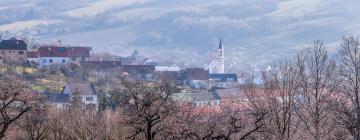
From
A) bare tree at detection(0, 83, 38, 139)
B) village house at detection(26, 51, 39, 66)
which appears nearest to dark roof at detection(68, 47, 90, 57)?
village house at detection(26, 51, 39, 66)

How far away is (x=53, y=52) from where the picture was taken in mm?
68125

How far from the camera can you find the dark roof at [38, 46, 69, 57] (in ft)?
221

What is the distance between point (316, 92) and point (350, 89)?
1.28 m

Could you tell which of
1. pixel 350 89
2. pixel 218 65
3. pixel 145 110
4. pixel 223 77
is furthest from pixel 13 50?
pixel 350 89

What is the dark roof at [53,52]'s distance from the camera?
6738cm

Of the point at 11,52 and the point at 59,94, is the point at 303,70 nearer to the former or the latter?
the point at 59,94

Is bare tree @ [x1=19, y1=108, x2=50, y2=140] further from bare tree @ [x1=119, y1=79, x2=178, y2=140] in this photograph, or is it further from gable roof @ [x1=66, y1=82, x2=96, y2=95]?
gable roof @ [x1=66, y1=82, x2=96, y2=95]

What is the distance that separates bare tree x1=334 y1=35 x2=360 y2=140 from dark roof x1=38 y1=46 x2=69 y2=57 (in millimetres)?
50320

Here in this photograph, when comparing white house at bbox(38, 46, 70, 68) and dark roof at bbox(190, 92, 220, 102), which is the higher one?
white house at bbox(38, 46, 70, 68)

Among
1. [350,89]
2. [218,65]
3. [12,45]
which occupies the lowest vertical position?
[350,89]

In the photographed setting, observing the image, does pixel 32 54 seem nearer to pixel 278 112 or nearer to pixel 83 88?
pixel 83 88

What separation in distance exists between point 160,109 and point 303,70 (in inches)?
189

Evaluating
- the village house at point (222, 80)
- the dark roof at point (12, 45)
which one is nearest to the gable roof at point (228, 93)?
the village house at point (222, 80)

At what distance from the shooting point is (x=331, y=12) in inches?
Answer: 7392
